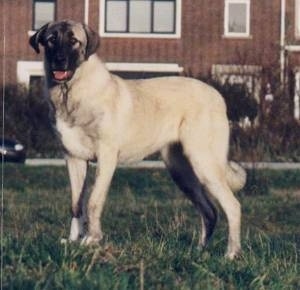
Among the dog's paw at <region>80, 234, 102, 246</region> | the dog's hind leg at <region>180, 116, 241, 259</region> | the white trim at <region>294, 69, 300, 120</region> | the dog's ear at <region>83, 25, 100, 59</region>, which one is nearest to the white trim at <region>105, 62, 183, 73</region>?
the white trim at <region>294, 69, 300, 120</region>

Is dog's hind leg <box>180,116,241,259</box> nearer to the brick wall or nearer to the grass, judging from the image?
the grass

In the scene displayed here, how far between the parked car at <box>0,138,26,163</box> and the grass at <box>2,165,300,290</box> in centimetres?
1129

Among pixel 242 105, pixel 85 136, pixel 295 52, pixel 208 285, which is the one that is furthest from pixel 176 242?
pixel 295 52

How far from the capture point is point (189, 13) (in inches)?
1690

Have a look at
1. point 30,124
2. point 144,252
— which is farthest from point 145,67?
point 144,252

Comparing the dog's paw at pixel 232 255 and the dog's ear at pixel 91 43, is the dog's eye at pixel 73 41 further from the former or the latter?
the dog's paw at pixel 232 255

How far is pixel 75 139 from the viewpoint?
8.71 m

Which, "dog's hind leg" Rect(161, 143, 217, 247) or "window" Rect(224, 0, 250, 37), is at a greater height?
"window" Rect(224, 0, 250, 37)

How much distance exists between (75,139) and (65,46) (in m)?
0.79

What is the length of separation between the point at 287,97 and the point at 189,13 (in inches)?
566

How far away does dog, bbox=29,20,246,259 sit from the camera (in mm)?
8742

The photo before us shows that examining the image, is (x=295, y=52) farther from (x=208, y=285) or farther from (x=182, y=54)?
(x=208, y=285)

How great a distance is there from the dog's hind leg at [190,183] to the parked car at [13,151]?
58.3ft

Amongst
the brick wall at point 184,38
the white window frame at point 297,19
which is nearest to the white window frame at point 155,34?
the brick wall at point 184,38
